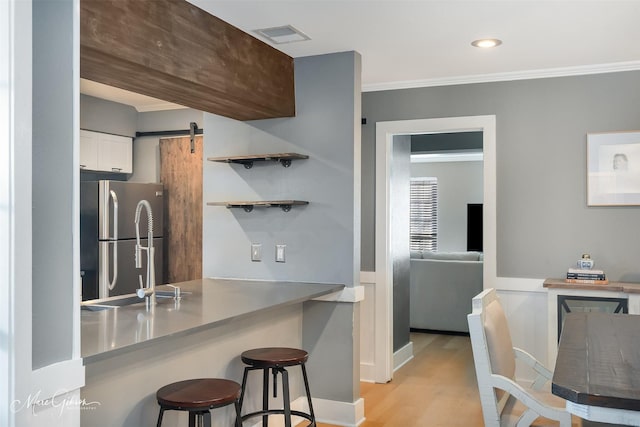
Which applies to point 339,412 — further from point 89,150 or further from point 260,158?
point 89,150

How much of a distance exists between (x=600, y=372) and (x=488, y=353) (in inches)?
18.9

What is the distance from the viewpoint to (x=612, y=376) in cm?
167

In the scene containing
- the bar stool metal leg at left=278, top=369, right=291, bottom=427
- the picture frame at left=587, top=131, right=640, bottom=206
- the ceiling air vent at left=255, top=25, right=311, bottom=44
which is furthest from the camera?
the picture frame at left=587, top=131, right=640, bottom=206

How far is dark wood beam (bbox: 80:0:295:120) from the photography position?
2.39 metres

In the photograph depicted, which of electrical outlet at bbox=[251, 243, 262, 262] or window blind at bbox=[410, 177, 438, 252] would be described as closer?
electrical outlet at bbox=[251, 243, 262, 262]

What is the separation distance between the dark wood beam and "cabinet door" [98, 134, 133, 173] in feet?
7.93

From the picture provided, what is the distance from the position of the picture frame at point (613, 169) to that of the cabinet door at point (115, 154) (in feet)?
13.5

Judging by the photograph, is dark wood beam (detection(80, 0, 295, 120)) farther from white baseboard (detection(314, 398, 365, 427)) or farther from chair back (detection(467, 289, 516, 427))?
white baseboard (detection(314, 398, 365, 427))

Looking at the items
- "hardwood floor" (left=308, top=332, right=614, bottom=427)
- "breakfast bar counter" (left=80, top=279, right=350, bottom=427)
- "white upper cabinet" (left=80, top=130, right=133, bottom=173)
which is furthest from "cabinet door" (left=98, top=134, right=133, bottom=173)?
"hardwood floor" (left=308, top=332, right=614, bottom=427)

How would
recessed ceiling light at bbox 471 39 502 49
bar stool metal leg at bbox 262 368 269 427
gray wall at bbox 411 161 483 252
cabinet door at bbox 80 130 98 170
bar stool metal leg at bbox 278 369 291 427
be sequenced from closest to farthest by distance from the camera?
bar stool metal leg at bbox 278 369 291 427 < bar stool metal leg at bbox 262 368 269 427 < recessed ceiling light at bbox 471 39 502 49 < cabinet door at bbox 80 130 98 170 < gray wall at bbox 411 161 483 252

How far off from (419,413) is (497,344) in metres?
1.87

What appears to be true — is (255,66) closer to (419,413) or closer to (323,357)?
(323,357)

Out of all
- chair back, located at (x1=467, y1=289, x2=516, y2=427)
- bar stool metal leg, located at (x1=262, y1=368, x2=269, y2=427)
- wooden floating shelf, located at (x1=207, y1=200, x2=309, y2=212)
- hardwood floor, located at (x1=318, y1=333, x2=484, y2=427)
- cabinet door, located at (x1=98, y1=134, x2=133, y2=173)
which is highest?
cabinet door, located at (x1=98, y1=134, x2=133, y2=173)

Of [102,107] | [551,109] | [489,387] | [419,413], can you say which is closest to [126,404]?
[489,387]
